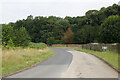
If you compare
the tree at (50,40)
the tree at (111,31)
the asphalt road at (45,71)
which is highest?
the tree at (111,31)

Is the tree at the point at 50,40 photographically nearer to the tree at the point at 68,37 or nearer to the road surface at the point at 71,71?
the tree at the point at 68,37

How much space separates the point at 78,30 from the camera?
8175 centimetres

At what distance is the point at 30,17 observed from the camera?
10894 cm

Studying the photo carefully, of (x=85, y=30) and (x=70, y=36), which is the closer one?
(x=85, y=30)

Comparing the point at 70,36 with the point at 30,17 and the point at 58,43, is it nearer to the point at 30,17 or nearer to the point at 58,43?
the point at 58,43

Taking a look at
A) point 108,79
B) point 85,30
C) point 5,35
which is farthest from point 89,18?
point 108,79

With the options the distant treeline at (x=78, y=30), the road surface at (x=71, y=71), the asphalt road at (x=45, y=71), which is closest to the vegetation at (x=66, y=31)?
the distant treeline at (x=78, y=30)

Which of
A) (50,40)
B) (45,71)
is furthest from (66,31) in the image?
(45,71)

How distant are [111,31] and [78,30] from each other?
2969 centimetres

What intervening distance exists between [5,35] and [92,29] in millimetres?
49998

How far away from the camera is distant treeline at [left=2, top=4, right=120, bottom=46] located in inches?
1442

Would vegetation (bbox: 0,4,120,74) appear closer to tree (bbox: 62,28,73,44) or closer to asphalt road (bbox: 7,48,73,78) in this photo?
tree (bbox: 62,28,73,44)

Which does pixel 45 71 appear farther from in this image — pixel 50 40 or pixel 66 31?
pixel 66 31

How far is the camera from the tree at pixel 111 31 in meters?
52.5
